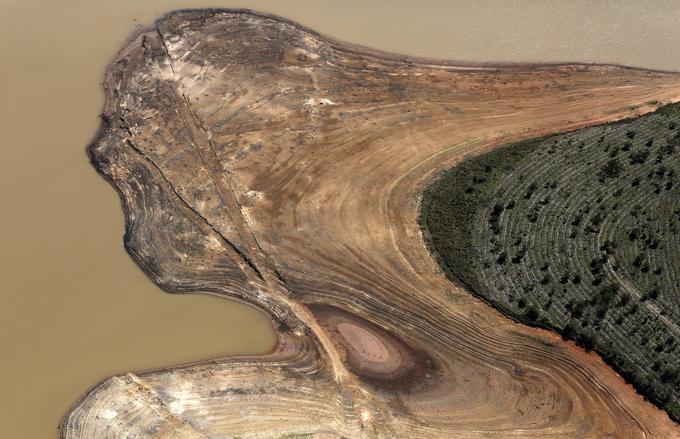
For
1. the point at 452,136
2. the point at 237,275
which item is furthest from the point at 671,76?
the point at 237,275

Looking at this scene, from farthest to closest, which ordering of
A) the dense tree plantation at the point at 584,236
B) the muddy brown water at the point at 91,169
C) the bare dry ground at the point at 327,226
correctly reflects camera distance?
the muddy brown water at the point at 91,169 < the dense tree plantation at the point at 584,236 < the bare dry ground at the point at 327,226

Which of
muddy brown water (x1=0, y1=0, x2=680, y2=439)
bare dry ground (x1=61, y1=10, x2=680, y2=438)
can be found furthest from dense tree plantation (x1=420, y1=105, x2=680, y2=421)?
muddy brown water (x1=0, y1=0, x2=680, y2=439)

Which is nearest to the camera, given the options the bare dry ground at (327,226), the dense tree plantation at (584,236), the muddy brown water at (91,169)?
the bare dry ground at (327,226)

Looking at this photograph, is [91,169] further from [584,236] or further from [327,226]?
[584,236]

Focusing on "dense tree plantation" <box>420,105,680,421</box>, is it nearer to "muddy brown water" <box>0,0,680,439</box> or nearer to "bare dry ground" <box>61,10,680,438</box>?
"bare dry ground" <box>61,10,680,438</box>

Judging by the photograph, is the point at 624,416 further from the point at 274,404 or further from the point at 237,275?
the point at 237,275

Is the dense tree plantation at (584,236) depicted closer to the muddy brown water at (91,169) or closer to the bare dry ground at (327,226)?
the bare dry ground at (327,226)

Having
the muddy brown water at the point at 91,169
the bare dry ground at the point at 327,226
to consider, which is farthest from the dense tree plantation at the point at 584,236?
the muddy brown water at the point at 91,169
